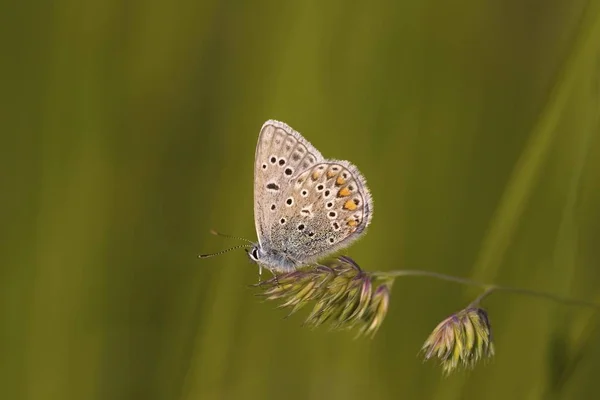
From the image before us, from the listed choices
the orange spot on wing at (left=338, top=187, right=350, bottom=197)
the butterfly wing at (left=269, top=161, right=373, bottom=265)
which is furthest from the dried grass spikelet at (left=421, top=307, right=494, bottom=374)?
the orange spot on wing at (left=338, top=187, right=350, bottom=197)

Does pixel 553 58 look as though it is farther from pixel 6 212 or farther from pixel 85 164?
pixel 6 212

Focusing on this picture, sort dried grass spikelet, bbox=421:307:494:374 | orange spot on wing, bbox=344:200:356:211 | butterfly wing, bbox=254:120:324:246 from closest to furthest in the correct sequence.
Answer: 1. dried grass spikelet, bbox=421:307:494:374
2. butterfly wing, bbox=254:120:324:246
3. orange spot on wing, bbox=344:200:356:211

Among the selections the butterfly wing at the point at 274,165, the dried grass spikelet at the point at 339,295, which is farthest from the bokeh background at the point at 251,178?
the dried grass spikelet at the point at 339,295

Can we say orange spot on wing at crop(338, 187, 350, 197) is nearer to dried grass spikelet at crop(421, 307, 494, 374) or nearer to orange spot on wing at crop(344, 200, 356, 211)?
orange spot on wing at crop(344, 200, 356, 211)

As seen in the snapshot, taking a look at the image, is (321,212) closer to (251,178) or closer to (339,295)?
(251,178)

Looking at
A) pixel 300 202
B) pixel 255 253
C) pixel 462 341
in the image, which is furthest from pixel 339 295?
pixel 300 202

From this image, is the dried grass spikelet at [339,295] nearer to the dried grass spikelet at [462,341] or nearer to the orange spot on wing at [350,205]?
the dried grass spikelet at [462,341]
